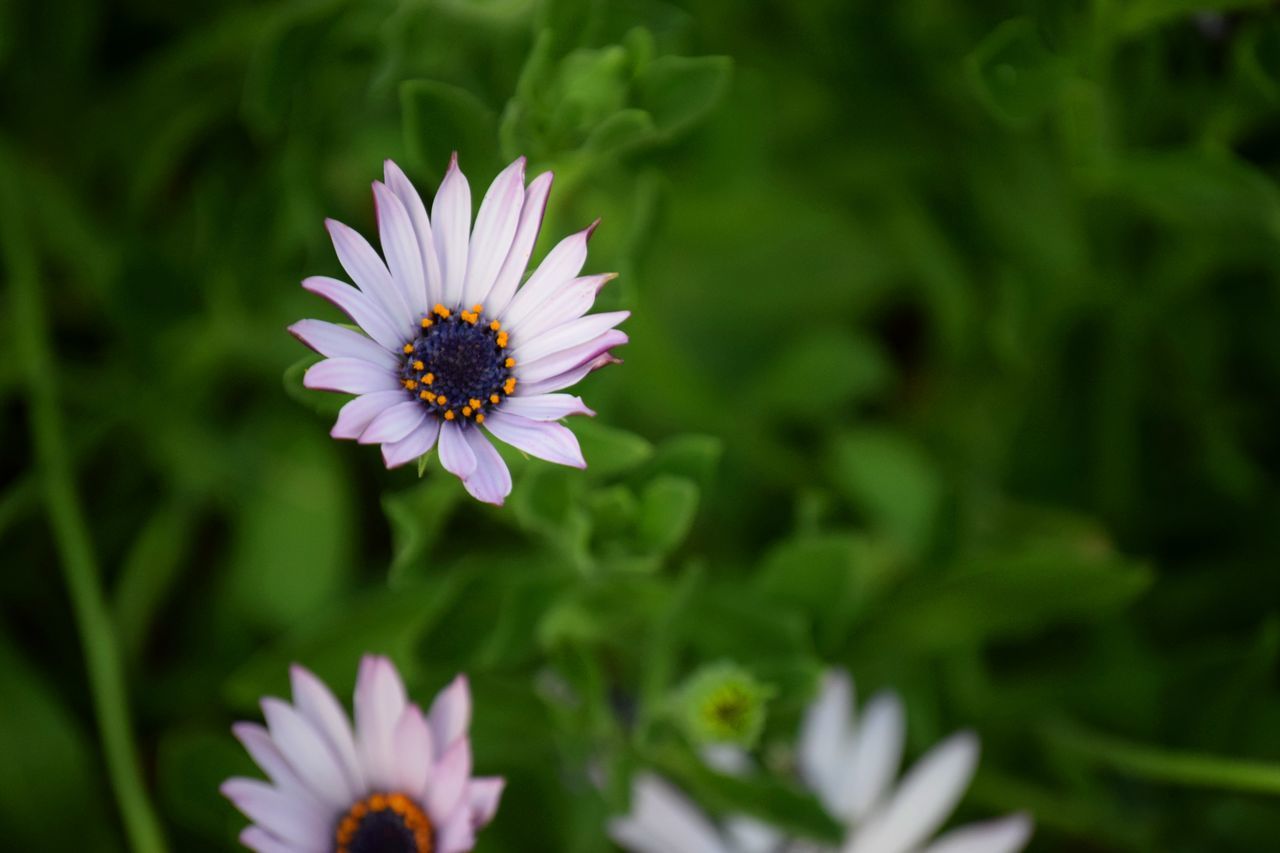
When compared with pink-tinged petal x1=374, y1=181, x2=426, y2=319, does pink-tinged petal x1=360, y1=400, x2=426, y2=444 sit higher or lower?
lower

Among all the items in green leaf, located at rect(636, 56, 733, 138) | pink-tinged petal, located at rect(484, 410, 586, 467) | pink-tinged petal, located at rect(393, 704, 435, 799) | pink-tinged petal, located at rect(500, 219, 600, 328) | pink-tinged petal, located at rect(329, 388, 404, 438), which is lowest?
pink-tinged petal, located at rect(393, 704, 435, 799)

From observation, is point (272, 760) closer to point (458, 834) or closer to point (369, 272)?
point (458, 834)

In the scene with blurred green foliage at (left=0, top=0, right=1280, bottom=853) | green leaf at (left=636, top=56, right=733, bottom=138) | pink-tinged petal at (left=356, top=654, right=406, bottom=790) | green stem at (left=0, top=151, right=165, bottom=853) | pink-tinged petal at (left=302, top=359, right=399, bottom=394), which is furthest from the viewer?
green stem at (left=0, top=151, right=165, bottom=853)

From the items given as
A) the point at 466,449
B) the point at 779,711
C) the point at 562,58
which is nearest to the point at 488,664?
the point at 779,711

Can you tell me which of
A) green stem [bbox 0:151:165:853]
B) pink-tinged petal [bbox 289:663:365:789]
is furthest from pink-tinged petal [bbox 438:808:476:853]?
green stem [bbox 0:151:165:853]

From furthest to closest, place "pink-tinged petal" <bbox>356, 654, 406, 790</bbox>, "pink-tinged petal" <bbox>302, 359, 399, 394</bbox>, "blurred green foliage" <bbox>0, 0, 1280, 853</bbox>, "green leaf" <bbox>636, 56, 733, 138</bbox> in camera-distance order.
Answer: "blurred green foliage" <bbox>0, 0, 1280, 853</bbox>, "green leaf" <bbox>636, 56, 733, 138</bbox>, "pink-tinged petal" <bbox>356, 654, 406, 790</bbox>, "pink-tinged petal" <bbox>302, 359, 399, 394</bbox>

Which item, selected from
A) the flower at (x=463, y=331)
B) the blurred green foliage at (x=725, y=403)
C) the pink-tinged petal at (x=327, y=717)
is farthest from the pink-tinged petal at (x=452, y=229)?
the pink-tinged petal at (x=327, y=717)

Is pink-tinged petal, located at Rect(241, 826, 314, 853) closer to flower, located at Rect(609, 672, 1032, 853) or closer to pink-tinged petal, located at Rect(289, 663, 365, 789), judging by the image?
pink-tinged petal, located at Rect(289, 663, 365, 789)

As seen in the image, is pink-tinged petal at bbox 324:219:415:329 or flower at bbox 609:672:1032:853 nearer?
pink-tinged petal at bbox 324:219:415:329
